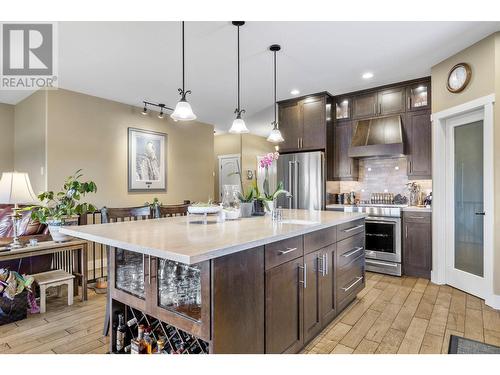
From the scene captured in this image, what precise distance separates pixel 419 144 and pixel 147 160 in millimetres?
4418

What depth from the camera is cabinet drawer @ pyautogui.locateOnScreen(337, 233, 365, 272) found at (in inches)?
99.7

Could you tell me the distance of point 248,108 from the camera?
17.7 ft

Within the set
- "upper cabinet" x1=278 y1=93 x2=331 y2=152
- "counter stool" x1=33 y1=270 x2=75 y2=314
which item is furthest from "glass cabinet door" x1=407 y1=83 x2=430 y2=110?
"counter stool" x1=33 y1=270 x2=75 y2=314

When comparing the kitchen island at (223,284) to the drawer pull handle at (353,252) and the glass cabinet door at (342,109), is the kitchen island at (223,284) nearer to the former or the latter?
the drawer pull handle at (353,252)

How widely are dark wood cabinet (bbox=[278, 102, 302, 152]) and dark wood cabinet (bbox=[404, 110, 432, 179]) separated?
1.62 metres

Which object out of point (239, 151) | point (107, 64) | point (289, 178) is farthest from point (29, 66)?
point (239, 151)

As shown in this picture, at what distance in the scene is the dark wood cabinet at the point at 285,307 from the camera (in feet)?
5.44

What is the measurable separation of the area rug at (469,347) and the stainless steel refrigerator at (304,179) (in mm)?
2538

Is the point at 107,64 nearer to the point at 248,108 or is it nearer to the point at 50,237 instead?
the point at 50,237

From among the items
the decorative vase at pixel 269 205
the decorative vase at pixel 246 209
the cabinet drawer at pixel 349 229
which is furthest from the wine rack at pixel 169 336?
the cabinet drawer at pixel 349 229

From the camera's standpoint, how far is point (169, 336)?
5.48 ft

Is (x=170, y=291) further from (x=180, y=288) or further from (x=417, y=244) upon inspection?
(x=417, y=244)

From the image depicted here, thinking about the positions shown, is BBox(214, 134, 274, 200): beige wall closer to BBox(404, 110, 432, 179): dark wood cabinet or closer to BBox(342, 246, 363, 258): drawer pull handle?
BBox(404, 110, 432, 179): dark wood cabinet

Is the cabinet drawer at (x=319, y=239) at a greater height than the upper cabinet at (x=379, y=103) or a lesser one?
lesser
